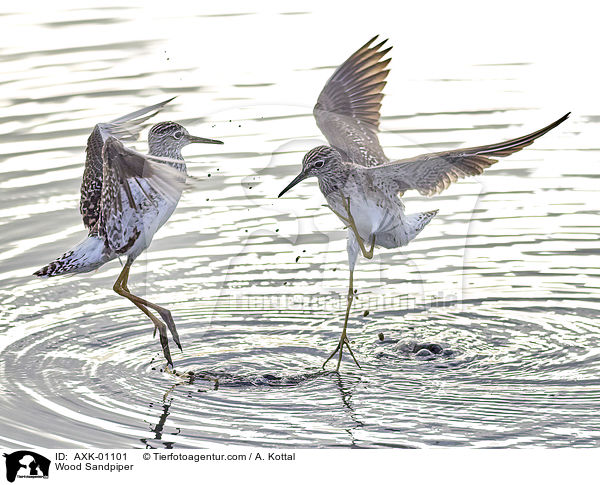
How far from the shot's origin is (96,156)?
32.5 feet

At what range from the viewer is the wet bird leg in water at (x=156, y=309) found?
9.45 metres

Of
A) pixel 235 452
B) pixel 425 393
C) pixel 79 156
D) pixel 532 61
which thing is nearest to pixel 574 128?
pixel 532 61

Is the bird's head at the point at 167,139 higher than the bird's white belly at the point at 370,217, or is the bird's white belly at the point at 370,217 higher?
the bird's head at the point at 167,139

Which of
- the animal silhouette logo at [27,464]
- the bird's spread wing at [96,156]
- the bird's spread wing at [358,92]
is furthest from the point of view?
the bird's spread wing at [358,92]

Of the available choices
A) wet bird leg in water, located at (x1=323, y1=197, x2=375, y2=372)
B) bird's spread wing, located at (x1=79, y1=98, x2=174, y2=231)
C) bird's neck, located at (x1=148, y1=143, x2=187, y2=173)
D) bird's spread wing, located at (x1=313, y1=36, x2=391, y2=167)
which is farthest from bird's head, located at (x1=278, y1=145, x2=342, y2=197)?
bird's spread wing, located at (x1=313, y1=36, x2=391, y2=167)

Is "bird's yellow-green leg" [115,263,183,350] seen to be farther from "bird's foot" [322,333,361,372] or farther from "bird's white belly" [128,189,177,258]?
"bird's foot" [322,333,361,372]

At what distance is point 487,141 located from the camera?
45.1 feet

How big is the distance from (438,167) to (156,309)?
2413 mm

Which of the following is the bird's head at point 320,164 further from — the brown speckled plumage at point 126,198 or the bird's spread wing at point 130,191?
the bird's spread wing at point 130,191

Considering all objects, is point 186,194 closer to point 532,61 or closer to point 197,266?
point 197,266

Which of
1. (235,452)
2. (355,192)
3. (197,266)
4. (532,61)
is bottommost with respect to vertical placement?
(235,452)

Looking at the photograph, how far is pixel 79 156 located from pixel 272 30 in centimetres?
598

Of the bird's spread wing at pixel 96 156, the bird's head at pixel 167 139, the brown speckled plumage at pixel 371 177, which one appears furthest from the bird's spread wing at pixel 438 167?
the bird's spread wing at pixel 96 156

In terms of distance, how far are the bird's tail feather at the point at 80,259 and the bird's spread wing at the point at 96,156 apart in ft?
1.03
